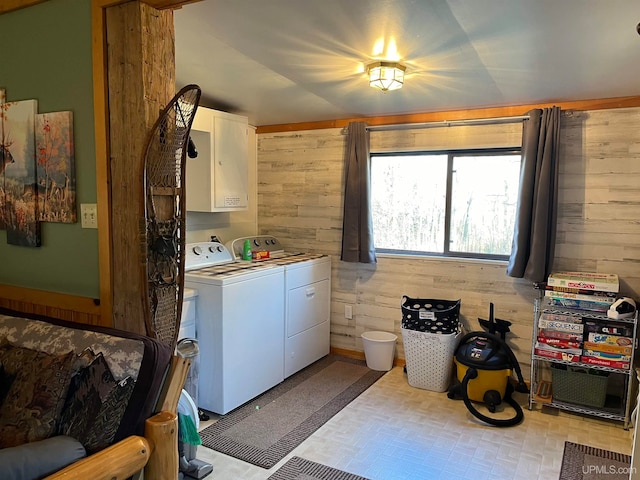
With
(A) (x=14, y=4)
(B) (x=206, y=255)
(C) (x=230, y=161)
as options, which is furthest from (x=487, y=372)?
(A) (x=14, y=4)

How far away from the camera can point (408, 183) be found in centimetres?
390

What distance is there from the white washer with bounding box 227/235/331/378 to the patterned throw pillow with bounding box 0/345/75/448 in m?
2.03

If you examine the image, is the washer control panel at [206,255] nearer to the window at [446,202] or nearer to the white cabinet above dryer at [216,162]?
the white cabinet above dryer at [216,162]

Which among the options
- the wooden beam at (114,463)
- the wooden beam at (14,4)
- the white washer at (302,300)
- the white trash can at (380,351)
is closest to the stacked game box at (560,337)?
the white trash can at (380,351)

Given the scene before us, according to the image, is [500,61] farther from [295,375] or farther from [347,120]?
[295,375]

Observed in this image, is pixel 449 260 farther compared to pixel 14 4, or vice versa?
pixel 449 260

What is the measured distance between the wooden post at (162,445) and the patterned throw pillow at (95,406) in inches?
4.2

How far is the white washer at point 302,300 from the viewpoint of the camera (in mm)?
3583

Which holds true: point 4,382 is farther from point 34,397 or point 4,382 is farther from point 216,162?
point 216,162

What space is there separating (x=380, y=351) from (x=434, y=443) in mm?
1151

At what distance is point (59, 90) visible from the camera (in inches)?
79.6

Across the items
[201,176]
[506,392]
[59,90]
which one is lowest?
[506,392]

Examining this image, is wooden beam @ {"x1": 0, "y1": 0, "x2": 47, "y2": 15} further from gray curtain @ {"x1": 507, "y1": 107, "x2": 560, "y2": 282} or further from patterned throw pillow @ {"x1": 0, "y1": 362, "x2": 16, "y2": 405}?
gray curtain @ {"x1": 507, "y1": 107, "x2": 560, "y2": 282}

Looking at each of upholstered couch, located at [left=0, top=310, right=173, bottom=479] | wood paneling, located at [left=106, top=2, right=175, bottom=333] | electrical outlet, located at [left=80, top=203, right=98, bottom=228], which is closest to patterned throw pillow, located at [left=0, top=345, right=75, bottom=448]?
upholstered couch, located at [left=0, top=310, right=173, bottom=479]
